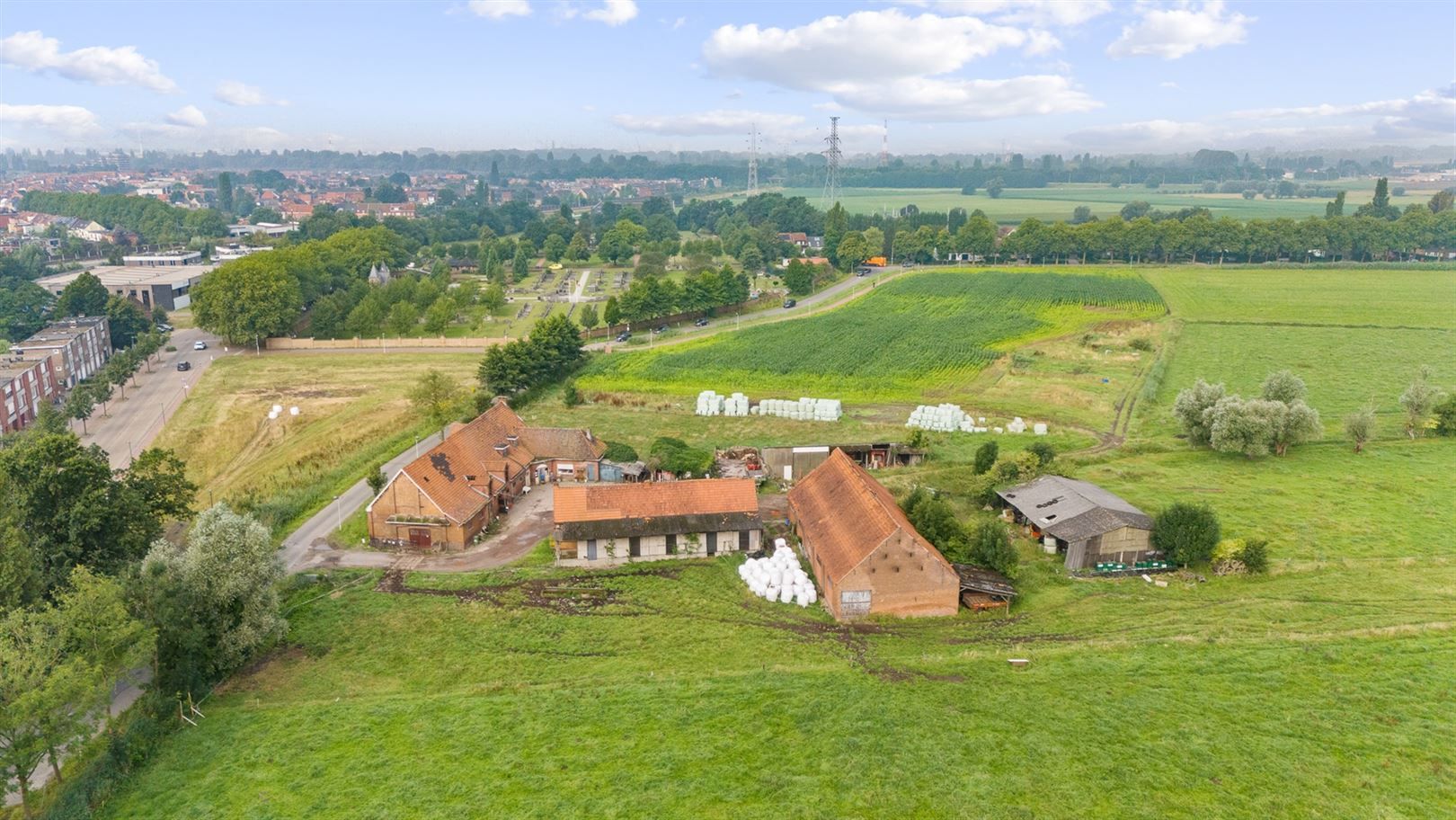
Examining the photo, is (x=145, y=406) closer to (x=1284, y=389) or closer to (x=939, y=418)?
(x=939, y=418)

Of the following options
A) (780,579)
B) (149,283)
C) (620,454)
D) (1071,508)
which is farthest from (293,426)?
(149,283)

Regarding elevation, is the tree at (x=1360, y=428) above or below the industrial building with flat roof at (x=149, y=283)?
below

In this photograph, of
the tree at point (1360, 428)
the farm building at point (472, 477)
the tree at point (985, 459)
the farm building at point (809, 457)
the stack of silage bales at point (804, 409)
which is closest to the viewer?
the farm building at point (472, 477)

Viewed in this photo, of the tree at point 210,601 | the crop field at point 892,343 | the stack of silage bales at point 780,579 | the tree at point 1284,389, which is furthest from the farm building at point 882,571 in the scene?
the crop field at point 892,343

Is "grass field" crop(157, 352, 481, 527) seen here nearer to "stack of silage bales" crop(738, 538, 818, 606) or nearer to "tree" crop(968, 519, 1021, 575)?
"stack of silage bales" crop(738, 538, 818, 606)

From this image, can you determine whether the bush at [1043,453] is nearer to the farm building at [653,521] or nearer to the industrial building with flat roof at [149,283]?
the farm building at [653,521]

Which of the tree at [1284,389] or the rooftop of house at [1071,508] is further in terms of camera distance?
the tree at [1284,389]

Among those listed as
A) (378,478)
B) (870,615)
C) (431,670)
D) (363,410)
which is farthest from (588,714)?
(363,410)

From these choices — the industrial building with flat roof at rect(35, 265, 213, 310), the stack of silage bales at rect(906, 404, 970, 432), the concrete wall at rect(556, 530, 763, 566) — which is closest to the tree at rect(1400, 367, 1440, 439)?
the stack of silage bales at rect(906, 404, 970, 432)
